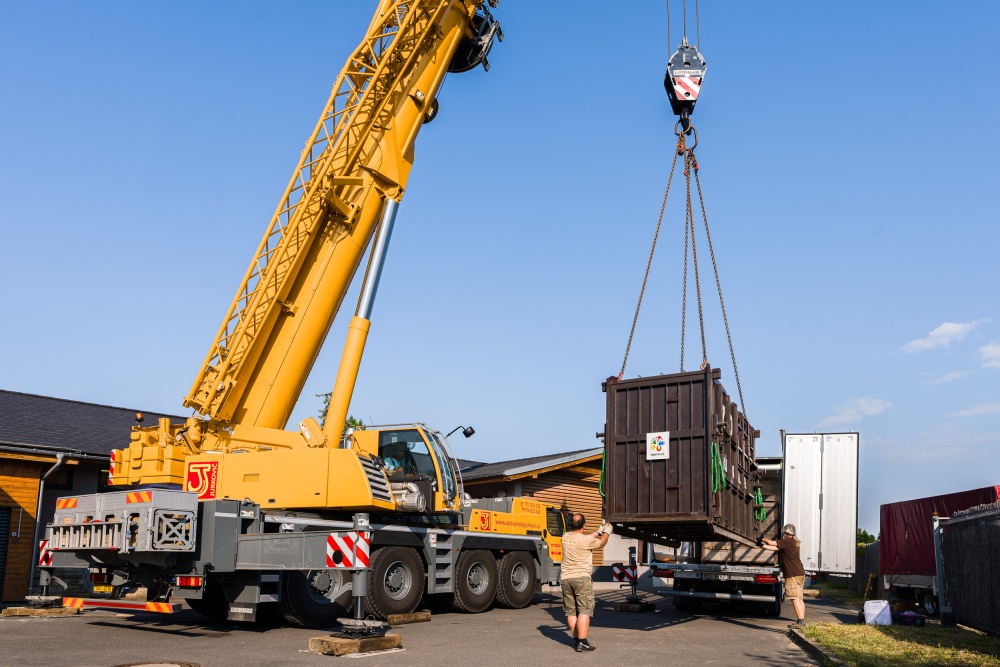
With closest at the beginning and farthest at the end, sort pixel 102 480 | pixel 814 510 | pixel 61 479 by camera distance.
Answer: pixel 814 510
pixel 61 479
pixel 102 480

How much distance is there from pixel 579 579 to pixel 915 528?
35.3 ft

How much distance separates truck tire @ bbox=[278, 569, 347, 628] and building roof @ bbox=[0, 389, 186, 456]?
785 cm

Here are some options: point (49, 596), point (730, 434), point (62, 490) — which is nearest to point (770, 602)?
point (730, 434)

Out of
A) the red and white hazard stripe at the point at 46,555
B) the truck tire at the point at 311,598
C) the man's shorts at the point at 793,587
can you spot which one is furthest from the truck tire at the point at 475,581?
the red and white hazard stripe at the point at 46,555

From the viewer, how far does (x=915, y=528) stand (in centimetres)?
1802

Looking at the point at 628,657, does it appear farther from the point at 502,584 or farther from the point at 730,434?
the point at 502,584

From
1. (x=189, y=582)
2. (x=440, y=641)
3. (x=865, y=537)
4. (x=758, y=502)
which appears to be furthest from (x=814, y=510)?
(x=865, y=537)

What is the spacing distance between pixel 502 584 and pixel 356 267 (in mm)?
6160

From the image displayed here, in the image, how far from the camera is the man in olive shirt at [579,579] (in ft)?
33.7

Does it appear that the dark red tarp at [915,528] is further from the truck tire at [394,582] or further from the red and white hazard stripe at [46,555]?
the red and white hazard stripe at [46,555]

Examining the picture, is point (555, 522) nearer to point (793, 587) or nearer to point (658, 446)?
point (793, 587)

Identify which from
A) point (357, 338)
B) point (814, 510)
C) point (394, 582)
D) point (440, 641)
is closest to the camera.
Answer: point (440, 641)

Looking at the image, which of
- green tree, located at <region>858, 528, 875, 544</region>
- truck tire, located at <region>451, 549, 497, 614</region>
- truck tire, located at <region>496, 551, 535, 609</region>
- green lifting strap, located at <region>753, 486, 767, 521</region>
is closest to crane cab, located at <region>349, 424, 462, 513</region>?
truck tire, located at <region>451, 549, 497, 614</region>

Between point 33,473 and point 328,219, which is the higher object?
point 328,219
